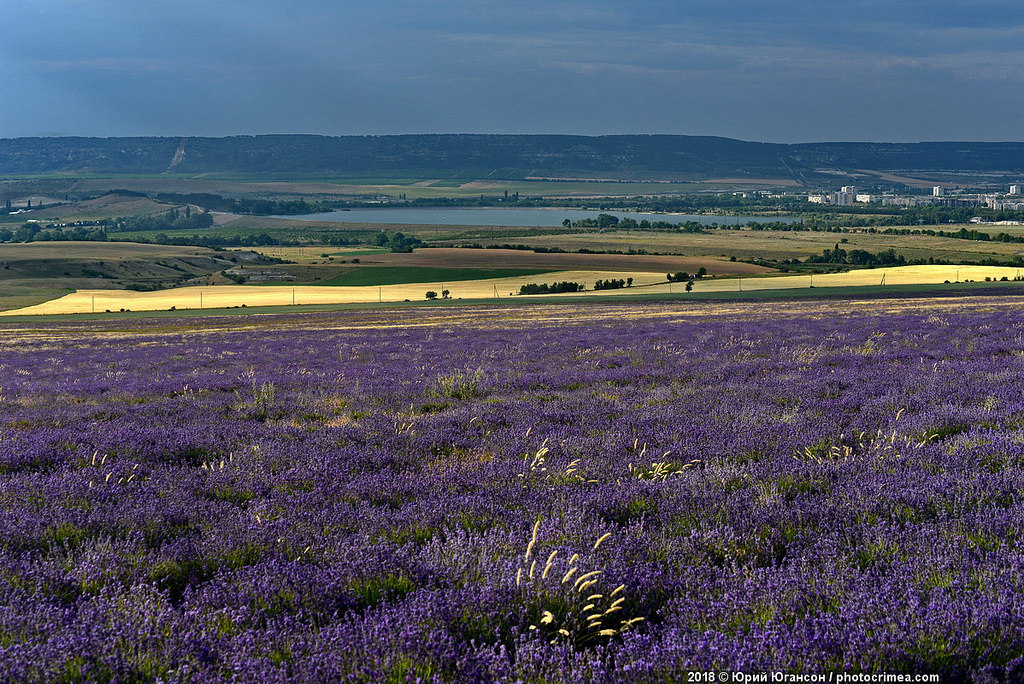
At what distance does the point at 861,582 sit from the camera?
12.8ft

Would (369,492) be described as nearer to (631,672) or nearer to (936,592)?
(631,672)

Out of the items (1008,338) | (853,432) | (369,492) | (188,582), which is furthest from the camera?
(1008,338)

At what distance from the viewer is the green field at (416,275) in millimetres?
105312

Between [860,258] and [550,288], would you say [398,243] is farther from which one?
[860,258]

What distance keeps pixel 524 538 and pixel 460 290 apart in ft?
290

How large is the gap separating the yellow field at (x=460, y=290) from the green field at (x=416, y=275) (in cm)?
503

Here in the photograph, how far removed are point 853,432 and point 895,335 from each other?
554 inches

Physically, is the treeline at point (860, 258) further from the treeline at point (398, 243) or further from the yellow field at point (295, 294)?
the treeline at point (398, 243)

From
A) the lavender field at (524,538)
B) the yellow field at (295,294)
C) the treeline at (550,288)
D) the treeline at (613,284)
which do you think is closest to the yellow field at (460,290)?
the yellow field at (295,294)

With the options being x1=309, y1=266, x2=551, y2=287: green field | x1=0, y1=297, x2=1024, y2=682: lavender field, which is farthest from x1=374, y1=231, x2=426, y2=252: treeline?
x1=0, y1=297, x2=1024, y2=682: lavender field

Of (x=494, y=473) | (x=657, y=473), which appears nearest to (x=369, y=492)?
(x=494, y=473)

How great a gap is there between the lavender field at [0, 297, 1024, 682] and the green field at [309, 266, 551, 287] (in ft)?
313

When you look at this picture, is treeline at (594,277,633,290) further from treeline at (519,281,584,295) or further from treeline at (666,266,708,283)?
treeline at (666,266,708,283)

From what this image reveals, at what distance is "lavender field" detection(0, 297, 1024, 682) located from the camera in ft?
11.0
